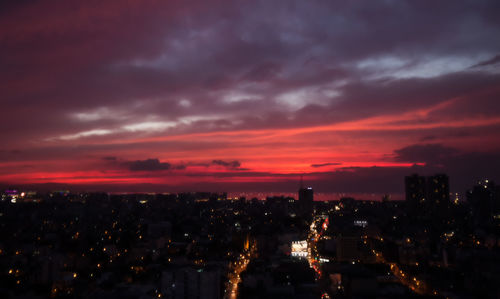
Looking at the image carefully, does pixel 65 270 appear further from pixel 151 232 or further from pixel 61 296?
pixel 151 232

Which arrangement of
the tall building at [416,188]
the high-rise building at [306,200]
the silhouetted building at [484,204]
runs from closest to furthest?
the silhouetted building at [484,204], the tall building at [416,188], the high-rise building at [306,200]

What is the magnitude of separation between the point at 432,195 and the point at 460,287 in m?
49.6

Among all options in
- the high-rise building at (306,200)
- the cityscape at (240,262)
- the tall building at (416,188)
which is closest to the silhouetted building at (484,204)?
the cityscape at (240,262)

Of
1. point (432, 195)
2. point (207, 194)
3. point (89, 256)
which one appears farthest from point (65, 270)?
point (207, 194)

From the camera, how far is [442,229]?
41156mm

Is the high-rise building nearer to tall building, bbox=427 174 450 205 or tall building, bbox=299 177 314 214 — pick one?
tall building, bbox=299 177 314 214

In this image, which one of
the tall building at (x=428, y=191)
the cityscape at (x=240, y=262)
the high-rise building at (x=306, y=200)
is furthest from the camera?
the high-rise building at (x=306, y=200)

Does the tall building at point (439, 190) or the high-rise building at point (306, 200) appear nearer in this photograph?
the tall building at point (439, 190)

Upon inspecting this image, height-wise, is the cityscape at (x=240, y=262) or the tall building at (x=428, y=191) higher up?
the tall building at (x=428, y=191)

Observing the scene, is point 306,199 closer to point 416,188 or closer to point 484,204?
point 416,188

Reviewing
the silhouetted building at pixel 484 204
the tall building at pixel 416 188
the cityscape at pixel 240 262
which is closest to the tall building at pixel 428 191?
the tall building at pixel 416 188

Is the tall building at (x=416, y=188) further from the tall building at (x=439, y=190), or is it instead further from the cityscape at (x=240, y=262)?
the cityscape at (x=240, y=262)

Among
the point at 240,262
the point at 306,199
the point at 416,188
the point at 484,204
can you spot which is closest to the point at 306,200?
the point at 306,199

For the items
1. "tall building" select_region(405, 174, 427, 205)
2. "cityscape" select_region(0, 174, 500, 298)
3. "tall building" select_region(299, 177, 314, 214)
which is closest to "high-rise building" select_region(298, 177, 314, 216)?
"tall building" select_region(299, 177, 314, 214)
